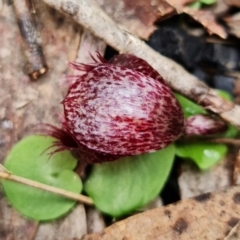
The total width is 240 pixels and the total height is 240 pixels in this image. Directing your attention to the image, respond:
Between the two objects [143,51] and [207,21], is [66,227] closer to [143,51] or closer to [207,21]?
[143,51]

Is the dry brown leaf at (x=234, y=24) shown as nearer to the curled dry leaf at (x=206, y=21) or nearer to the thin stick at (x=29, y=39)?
the curled dry leaf at (x=206, y=21)

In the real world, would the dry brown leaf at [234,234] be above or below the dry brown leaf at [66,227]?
above

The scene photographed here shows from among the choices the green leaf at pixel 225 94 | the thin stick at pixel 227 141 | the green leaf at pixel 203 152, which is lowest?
the green leaf at pixel 203 152

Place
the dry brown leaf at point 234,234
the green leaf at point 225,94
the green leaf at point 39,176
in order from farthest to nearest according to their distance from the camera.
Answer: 1. the green leaf at point 225,94
2. the green leaf at point 39,176
3. the dry brown leaf at point 234,234

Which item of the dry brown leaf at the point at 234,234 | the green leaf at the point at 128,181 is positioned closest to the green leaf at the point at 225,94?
the green leaf at the point at 128,181

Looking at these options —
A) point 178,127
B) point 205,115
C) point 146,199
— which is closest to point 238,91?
point 205,115

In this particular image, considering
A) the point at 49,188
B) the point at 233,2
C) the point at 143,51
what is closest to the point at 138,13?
the point at 143,51

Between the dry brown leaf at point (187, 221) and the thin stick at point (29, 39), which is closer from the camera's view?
the dry brown leaf at point (187, 221)
